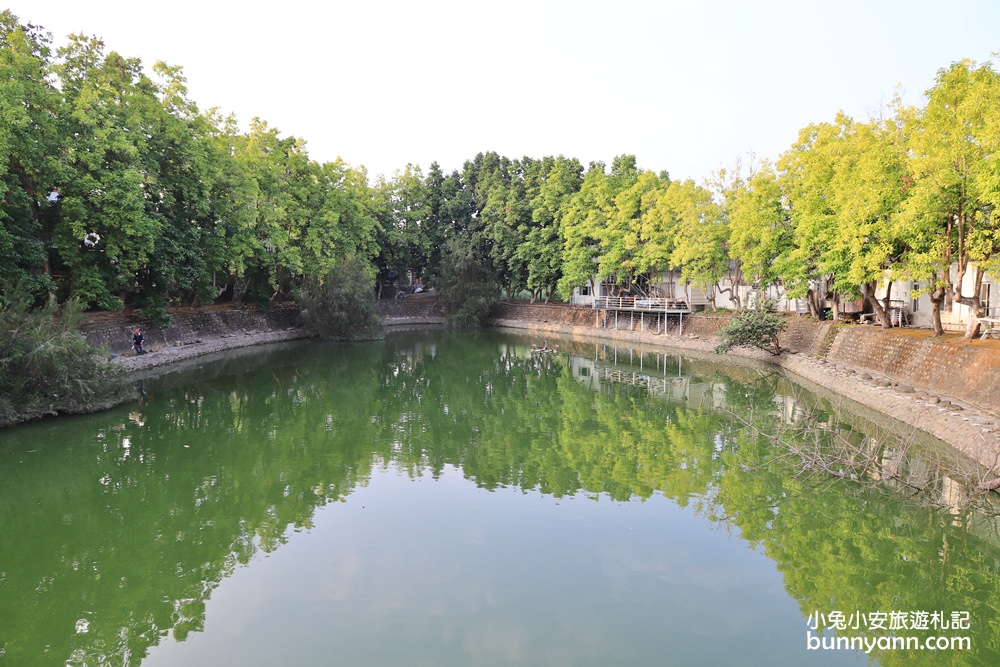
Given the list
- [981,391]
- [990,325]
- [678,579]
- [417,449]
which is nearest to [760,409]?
[981,391]

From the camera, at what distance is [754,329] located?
29.8 m

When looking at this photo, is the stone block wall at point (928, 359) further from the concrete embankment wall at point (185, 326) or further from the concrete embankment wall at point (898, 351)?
the concrete embankment wall at point (185, 326)

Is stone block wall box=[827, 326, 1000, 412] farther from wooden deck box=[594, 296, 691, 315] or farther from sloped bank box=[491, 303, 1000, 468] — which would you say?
wooden deck box=[594, 296, 691, 315]

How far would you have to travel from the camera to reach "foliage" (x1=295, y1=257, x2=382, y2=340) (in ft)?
134

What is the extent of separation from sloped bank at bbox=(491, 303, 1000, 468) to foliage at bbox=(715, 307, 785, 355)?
1.32 metres

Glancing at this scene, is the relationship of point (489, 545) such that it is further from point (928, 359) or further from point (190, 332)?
point (190, 332)

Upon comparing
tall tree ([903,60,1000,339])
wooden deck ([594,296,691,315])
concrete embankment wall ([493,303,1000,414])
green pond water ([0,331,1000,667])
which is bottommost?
green pond water ([0,331,1000,667])

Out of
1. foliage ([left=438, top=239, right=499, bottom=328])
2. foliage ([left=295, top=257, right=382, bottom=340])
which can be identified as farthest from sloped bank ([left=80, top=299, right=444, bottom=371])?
foliage ([left=438, top=239, right=499, bottom=328])

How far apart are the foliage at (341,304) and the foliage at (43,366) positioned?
73.4 ft

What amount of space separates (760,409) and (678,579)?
13030 millimetres

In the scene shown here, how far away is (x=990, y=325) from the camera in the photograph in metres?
20.6

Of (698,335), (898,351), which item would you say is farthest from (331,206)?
(898,351)

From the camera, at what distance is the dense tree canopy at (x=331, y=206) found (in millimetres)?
19219

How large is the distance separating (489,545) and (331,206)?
38097 mm
